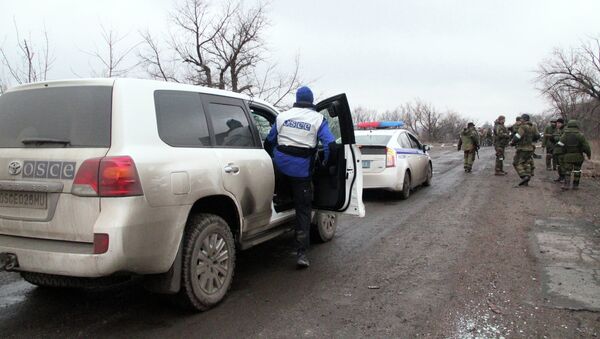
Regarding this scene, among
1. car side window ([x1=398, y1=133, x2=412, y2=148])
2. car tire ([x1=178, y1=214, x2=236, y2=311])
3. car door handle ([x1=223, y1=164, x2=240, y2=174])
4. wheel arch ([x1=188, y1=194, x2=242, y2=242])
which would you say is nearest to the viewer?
car tire ([x1=178, y1=214, x2=236, y2=311])

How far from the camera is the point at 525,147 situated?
11.8m

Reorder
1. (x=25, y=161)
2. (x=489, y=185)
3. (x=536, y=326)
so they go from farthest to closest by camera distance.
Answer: (x=489, y=185) < (x=536, y=326) < (x=25, y=161)

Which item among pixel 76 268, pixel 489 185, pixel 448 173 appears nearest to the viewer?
pixel 76 268

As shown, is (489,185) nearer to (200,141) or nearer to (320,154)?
(320,154)

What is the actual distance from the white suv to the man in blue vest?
0.77 metres

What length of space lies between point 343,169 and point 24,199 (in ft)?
9.93

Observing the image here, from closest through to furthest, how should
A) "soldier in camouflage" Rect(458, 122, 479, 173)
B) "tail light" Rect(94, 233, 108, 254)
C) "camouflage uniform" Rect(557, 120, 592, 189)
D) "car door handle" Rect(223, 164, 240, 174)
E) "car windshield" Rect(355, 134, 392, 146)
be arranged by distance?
"tail light" Rect(94, 233, 108, 254)
"car door handle" Rect(223, 164, 240, 174)
"car windshield" Rect(355, 134, 392, 146)
"camouflage uniform" Rect(557, 120, 592, 189)
"soldier in camouflage" Rect(458, 122, 479, 173)

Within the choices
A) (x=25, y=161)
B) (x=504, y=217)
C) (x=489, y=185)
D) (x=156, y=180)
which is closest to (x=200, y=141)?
(x=156, y=180)

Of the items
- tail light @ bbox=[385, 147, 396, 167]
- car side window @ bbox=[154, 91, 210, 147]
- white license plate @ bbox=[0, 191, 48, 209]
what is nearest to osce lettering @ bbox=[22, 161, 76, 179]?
white license plate @ bbox=[0, 191, 48, 209]

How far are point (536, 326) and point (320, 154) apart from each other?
2718 millimetres

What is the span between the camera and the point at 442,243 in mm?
5793

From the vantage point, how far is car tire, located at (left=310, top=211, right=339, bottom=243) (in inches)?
225

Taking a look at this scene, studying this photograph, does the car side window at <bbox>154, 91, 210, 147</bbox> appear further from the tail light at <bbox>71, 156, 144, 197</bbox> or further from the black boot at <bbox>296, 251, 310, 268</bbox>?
the black boot at <bbox>296, 251, 310, 268</bbox>

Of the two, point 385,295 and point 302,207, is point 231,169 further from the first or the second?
point 385,295
